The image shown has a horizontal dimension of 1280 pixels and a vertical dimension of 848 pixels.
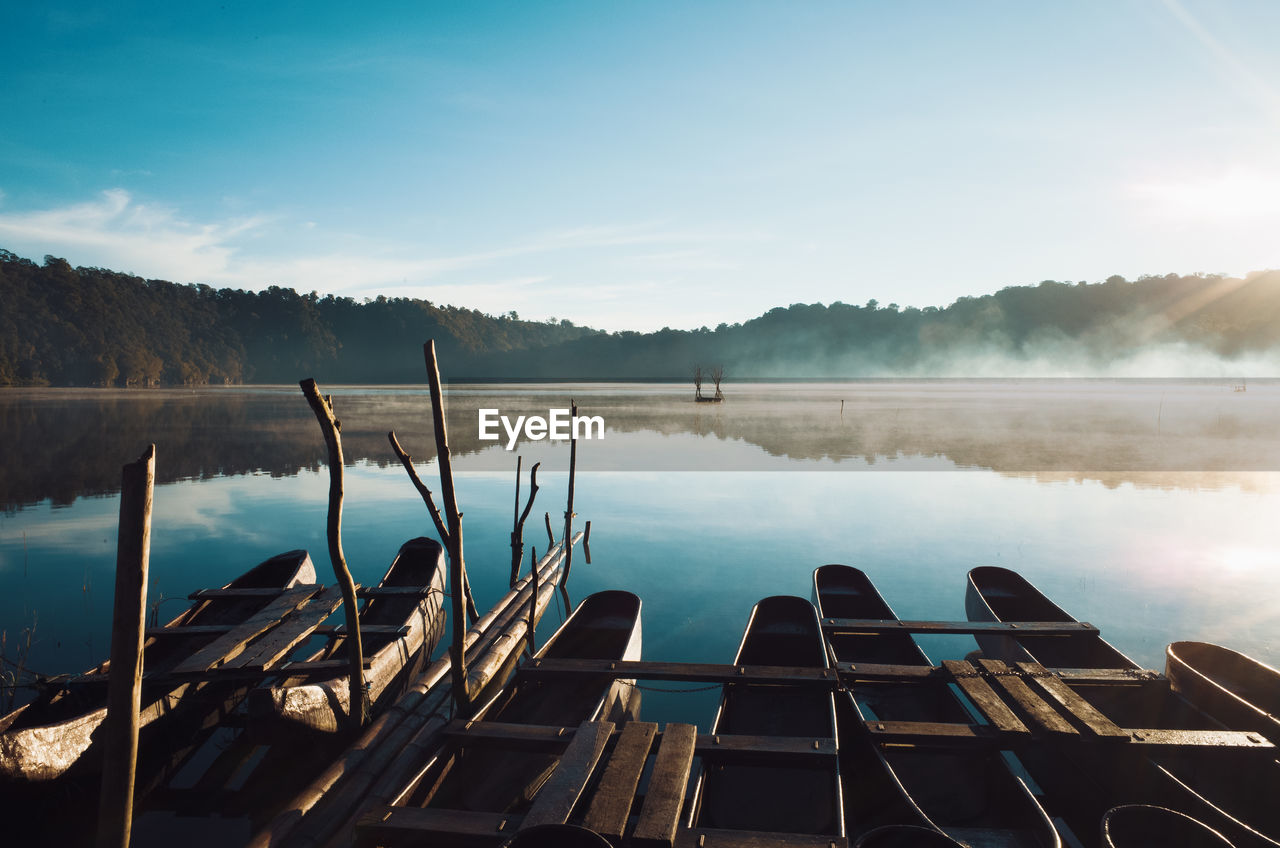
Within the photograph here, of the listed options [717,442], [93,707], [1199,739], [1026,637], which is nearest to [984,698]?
[1199,739]

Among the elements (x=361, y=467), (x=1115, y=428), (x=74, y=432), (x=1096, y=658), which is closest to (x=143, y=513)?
(x=1096, y=658)

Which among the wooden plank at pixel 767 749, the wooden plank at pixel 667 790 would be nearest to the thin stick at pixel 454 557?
the wooden plank at pixel 667 790

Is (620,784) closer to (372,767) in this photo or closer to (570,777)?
(570,777)

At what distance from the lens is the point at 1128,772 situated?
5.04 meters

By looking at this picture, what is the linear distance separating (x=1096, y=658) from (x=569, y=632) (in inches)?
267

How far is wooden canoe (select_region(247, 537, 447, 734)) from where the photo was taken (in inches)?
215

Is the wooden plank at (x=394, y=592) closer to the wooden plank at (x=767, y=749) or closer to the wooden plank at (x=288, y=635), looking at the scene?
the wooden plank at (x=288, y=635)

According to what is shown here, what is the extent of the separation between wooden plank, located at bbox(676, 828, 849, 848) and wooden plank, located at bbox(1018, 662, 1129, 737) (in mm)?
2695

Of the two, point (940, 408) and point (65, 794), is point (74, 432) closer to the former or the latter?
point (65, 794)

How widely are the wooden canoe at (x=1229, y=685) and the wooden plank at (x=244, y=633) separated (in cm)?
977

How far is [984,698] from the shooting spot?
5.83m

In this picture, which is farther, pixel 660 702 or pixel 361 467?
pixel 361 467

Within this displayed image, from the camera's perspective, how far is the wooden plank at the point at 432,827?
4.11 metres

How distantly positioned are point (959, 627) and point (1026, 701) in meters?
2.28
